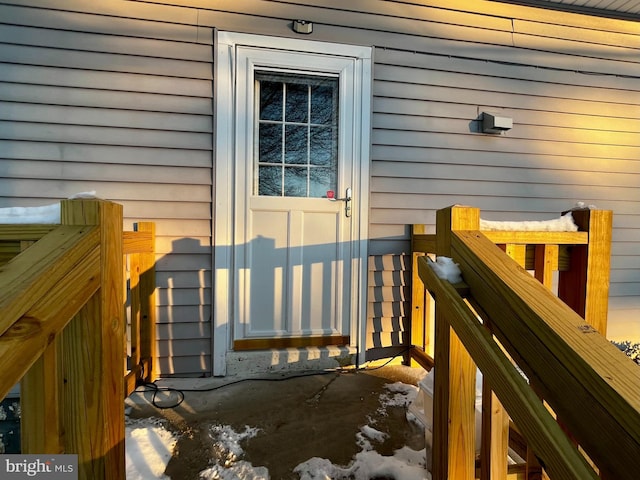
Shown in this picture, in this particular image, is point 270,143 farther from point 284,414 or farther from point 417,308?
point 284,414

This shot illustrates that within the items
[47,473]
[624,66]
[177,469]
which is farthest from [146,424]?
[624,66]

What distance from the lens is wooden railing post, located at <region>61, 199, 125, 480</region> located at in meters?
1.04

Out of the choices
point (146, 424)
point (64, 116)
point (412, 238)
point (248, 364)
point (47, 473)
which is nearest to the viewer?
point (47, 473)

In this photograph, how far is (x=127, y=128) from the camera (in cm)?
230

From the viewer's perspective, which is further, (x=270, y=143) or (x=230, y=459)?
(x=270, y=143)

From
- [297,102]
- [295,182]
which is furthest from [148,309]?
[297,102]

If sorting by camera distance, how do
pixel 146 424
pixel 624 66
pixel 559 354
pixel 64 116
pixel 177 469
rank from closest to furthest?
pixel 559 354
pixel 177 469
pixel 146 424
pixel 64 116
pixel 624 66

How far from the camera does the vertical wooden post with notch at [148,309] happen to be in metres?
2.28

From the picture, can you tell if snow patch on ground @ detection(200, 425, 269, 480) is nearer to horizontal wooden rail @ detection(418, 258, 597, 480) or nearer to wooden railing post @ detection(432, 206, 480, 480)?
wooden railing post @ detection(432, 206, 480, 480)

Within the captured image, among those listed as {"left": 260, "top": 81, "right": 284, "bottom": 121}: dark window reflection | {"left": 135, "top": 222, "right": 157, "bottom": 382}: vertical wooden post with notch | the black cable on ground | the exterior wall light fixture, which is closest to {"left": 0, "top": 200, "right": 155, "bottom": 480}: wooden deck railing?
the black cable on ground

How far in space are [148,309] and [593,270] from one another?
2398 millimetres

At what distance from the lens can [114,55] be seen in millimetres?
2283

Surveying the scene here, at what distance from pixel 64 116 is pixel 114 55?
503 millimetres

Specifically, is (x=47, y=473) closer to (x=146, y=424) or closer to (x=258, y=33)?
(x=146, y=424)
